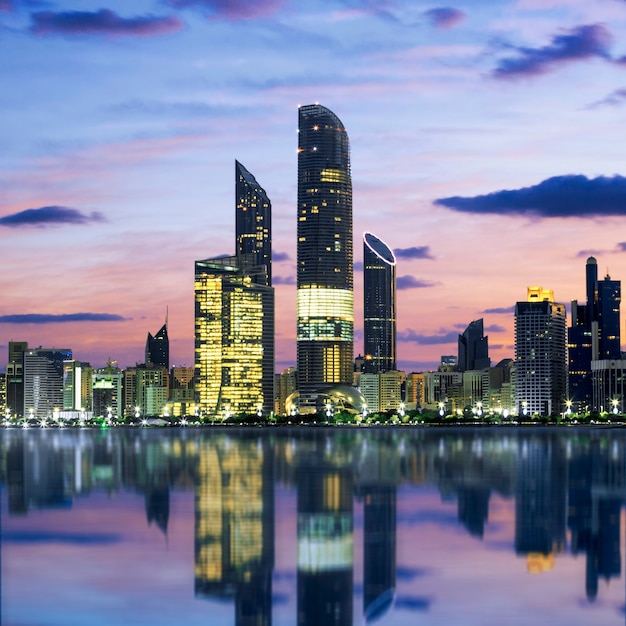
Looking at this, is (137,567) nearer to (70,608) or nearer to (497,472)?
(70,608)

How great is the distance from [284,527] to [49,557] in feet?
34.4

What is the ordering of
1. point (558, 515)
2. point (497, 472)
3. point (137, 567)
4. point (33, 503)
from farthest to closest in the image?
point (497, 472)
point (33, 503)
point (558, 515)
point (137, 567)

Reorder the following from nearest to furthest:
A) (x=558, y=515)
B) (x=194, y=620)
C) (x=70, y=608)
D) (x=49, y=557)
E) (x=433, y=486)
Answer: (x=194, y=620), (x=70, y=608), (x=49, y=557), (x=558, y=515), (x=433, y=486)

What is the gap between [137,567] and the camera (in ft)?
122

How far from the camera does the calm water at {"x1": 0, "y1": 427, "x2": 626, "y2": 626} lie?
97.0ft

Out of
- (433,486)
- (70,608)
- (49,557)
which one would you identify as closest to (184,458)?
(433,486)

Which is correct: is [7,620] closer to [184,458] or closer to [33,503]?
[33,503]

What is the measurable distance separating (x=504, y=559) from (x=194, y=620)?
13.6 metres

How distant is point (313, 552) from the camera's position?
39500 mm

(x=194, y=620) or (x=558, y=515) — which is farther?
(x=558, y=515)

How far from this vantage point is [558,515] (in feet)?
173

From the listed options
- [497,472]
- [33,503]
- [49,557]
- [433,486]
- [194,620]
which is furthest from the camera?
[497,472]

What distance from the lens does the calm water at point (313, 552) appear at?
29.6 metres

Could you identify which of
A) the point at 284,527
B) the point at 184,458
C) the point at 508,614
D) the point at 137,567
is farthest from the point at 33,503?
the point at 184,458
